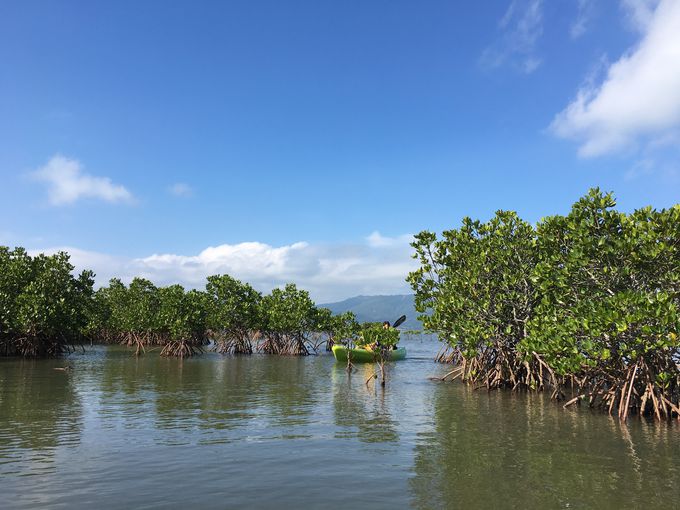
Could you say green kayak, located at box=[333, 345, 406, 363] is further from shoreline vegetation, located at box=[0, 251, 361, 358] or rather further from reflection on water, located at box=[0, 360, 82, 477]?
reflection on water, located at box=[0, 360, 82, 477]

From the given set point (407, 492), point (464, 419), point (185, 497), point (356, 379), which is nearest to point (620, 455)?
point (464, 419)

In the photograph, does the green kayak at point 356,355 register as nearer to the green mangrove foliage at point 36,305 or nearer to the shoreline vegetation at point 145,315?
the shoreline vegetation at point 145,315

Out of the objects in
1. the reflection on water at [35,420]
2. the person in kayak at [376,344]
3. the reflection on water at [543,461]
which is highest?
the person in kayak at [376,344]

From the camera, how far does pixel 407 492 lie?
10000mm

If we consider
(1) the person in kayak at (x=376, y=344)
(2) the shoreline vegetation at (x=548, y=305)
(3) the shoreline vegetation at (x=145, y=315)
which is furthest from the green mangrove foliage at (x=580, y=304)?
(3) the shoreline vegetation at (x=145, y=315)

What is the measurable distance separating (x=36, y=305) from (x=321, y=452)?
3416 cm

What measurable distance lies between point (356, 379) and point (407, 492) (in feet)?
66.9

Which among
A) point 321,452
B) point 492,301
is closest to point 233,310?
point 492,301

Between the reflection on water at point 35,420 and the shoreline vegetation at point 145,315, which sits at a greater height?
the shoreline vegetation at point 145,315

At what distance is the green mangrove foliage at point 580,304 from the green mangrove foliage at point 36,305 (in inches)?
1206

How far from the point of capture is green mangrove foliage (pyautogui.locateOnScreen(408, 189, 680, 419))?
1622 centimetres

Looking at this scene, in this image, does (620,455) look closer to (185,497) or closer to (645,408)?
(645,408)

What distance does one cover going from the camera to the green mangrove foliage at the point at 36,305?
38.3 m

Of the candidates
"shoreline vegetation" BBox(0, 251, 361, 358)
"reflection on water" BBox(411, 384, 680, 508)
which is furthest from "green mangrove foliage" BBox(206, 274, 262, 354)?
"reflection on water" BBox(411, 384, 680, 508)
